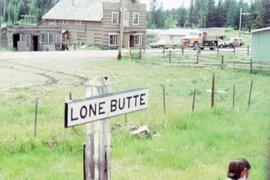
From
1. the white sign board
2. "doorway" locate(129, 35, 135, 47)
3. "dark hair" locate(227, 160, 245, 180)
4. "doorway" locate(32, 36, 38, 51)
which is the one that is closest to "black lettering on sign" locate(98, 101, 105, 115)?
the white sign board

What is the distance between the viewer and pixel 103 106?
68 cm

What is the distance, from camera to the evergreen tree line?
27.6 inches

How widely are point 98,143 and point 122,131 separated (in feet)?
4.12

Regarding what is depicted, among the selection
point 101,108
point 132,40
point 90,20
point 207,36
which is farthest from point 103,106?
point 207,36

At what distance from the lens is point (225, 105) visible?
244cm

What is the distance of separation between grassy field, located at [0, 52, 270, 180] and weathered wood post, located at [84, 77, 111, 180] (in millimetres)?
652

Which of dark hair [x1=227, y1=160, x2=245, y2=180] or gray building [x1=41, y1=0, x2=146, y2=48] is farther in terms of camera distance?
gray building [x1=41, y1=0, x2=146, y2=48]

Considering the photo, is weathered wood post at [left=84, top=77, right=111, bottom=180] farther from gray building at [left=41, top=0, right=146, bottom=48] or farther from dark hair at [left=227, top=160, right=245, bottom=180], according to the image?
gray building at [left=41, top=0, right=146, bottom=48]

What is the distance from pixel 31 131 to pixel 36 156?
0.70 feet

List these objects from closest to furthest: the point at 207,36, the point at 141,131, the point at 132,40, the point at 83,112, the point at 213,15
Result: 1. the point at 83,112
2. the point at 213,15
3. the point at 132,40
4. the point at 207,36
5. the point at 141,131

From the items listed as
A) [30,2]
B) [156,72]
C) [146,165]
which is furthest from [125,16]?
[156,72]

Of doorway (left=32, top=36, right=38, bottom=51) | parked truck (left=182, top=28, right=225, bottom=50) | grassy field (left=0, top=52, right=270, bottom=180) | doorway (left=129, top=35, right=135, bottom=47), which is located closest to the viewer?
parked truck (left=182, top=28, right=225, bottom=50)

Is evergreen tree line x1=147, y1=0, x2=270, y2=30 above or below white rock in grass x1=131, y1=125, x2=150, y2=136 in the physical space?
above

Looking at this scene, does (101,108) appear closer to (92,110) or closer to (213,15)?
(92,110)
